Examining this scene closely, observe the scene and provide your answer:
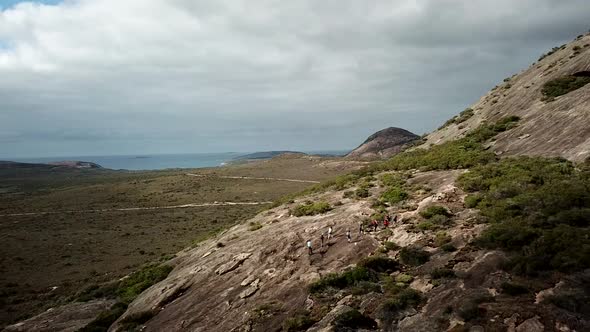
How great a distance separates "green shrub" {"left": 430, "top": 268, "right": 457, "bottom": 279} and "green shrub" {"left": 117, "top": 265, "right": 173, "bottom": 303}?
21.4 m

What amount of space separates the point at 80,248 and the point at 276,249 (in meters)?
46.9

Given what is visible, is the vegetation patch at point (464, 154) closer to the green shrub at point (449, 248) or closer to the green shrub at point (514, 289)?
the green shrub at point (449, 248)

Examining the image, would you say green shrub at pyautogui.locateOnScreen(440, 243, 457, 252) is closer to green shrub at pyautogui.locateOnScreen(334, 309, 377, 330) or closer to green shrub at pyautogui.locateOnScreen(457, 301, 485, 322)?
green shrub at pyautogui.locateOnScreen(457, 301, 485, 322)

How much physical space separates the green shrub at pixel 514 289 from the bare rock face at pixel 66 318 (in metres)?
24.4

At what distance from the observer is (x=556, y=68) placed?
119ft

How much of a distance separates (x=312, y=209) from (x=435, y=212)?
33.5 feet

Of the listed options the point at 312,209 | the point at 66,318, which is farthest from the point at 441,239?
the point at 66,318

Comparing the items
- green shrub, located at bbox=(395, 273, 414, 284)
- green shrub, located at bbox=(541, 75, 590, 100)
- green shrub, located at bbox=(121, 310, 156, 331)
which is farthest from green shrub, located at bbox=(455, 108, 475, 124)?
green shrub, located at bbox=(121, 310, 156, 331)

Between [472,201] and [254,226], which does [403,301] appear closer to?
[472,201]

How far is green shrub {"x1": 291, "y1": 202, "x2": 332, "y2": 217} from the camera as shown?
27.6 metres

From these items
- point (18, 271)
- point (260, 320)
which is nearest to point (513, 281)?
point (260, 320)

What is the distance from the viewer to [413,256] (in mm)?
16969

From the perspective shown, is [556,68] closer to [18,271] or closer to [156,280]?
[156,280]

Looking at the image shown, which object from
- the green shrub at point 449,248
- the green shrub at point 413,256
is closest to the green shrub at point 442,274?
the green shrub at point 413,256
